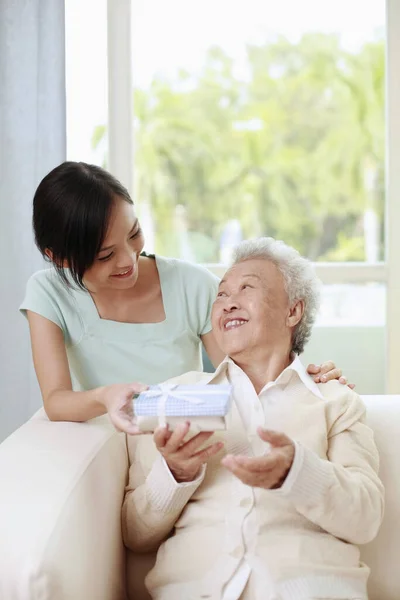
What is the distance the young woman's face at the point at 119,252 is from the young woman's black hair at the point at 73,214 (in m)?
0.02

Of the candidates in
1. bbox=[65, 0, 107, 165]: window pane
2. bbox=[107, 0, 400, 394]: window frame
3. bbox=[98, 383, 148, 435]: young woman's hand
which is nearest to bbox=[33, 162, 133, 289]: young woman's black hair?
bbox=[98, 383, 148, 435]: young woman's hand

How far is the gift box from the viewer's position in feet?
4.64

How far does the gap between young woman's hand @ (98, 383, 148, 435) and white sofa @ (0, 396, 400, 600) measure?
0.13m

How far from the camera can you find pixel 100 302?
7.40 ft

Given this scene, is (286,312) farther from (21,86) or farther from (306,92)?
(306,92)

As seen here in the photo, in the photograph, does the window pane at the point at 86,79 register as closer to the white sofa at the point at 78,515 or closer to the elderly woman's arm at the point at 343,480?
the white sofa at the point at 78,515

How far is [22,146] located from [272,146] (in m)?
1.11

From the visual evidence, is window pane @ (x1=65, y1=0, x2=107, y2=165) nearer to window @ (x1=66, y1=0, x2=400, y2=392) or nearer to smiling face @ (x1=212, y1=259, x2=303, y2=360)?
window @ (x1=66, y1=0, x2=400, y2=392)

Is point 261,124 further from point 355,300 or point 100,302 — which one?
point 100,302

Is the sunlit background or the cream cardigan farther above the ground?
the sunlit background

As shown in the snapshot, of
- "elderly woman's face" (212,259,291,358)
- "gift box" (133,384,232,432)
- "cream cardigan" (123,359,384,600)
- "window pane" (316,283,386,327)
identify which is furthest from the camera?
"window pane" (316,283,386,327)

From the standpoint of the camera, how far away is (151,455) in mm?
1810

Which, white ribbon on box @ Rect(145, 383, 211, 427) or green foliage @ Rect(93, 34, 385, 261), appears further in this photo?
green foliage @ Rect(93, 34, 385, 261)

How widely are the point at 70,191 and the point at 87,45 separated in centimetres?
171
